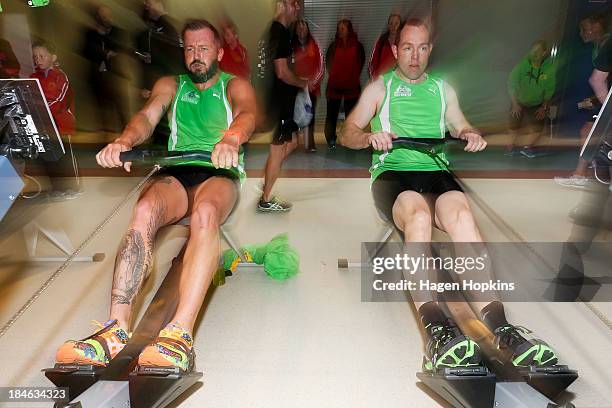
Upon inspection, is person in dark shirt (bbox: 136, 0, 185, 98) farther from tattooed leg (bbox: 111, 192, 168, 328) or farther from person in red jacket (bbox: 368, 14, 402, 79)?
tattooed leg (bbox: 111, 192, 168, 328)

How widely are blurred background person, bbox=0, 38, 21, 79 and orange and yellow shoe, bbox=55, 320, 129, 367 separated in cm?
253

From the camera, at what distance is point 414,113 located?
2.16 meters

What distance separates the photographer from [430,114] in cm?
216

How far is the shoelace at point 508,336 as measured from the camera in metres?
1.57

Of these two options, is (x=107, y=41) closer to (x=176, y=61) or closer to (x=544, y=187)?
(x=176, y=61)

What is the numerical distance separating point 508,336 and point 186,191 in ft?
4.42

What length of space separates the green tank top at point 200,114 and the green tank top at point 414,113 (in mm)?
704

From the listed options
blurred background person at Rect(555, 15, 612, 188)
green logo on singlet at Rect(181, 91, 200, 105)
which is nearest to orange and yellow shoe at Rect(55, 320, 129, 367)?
green logo on singlet at Rect(181, 91, 200, 105)

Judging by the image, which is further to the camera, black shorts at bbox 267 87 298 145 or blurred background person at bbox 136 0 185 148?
black shorts at bbox 267 87 298 145

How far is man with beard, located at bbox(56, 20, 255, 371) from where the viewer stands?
5.23 ft

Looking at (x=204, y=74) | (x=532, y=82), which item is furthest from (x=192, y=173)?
(x=532, y=82)

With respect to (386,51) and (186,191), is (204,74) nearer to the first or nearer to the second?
(186,191)

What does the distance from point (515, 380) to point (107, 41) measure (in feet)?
14.3

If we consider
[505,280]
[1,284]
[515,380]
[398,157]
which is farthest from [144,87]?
[515,380]
